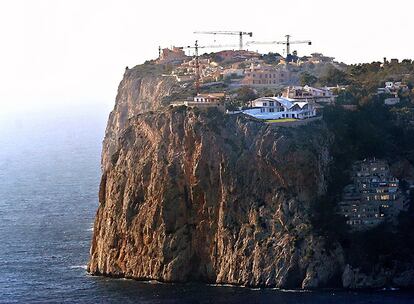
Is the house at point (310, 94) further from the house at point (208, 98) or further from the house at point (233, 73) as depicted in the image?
the house at point (233, 73)

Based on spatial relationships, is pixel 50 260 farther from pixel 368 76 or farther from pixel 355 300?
pixel 368 76

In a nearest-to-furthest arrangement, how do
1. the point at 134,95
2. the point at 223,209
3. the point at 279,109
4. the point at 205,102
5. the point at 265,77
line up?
the point at 223,209 < the point at 279,109 < the point at 205,102 < the point at 265,77 < the point at 134,95

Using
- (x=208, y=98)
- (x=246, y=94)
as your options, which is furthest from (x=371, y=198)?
(x=246, y=94)

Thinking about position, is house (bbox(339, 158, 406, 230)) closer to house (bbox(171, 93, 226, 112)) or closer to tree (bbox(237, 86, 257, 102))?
house (bbox(171, 93, 226, 112))

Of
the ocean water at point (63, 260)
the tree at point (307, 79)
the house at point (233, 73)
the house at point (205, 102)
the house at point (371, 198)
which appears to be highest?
the house at point (233, 73)

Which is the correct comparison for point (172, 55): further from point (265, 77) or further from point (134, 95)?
point (265, 77)

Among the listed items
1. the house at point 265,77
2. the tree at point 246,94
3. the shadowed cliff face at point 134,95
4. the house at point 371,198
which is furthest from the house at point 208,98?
the shadowed cliff face at point 134,95
